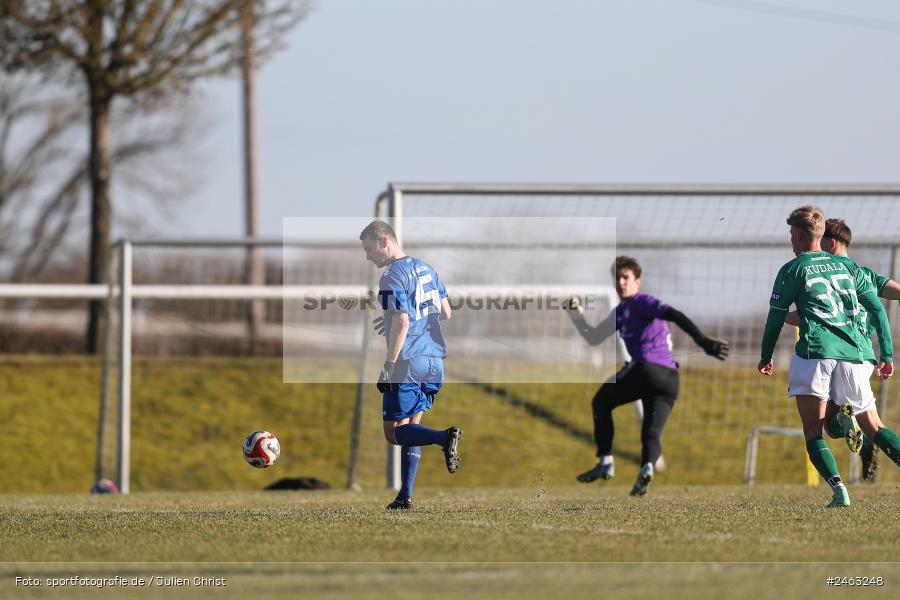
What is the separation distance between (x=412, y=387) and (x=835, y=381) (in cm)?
265

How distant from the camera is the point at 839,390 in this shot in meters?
7.96

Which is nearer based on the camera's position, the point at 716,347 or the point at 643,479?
the point at 716,347

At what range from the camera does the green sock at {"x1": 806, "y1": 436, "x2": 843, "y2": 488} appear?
8078 millimetres

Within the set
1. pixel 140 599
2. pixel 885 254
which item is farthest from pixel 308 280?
pixel 140 599

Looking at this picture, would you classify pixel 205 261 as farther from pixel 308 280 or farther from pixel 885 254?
pixel 885 254

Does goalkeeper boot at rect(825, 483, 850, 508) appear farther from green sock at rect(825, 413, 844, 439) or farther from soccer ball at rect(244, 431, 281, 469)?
soccer ball at rect(244, 431, 281, 469)

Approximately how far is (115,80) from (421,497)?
1250cm

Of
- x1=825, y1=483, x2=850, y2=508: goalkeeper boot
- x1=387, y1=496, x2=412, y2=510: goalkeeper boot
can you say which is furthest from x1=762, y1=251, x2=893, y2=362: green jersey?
x1=387, y1=496, x2=412, y2=510: goalkeeper boot

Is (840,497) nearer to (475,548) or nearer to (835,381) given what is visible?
(835,381)

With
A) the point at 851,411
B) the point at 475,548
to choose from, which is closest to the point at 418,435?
the point at 475,548

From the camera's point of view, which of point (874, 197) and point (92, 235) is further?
point (92, 235)

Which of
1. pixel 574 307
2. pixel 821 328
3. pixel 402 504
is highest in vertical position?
pixel 574 307

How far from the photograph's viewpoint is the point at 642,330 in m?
10.1

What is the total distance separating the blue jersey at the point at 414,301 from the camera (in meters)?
8.55
